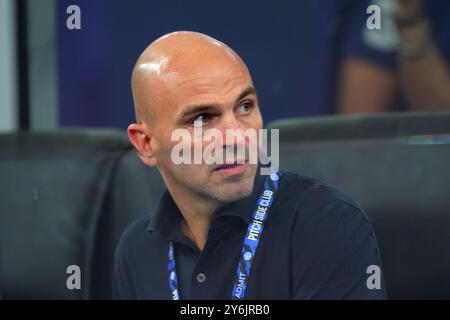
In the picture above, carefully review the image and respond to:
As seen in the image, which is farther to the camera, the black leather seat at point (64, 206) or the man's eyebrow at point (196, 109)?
the black leather seat at point (64, 206)

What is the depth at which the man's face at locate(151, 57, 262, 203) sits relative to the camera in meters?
0.83

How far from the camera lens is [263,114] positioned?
102 centimetres

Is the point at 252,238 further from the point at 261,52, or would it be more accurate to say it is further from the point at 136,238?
the point at 261,52

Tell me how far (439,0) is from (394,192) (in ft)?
1.82

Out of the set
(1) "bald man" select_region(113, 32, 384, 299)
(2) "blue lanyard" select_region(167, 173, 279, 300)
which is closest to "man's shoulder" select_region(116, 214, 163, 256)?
(1) "bald man" select_region(113, 32, 384, 299)

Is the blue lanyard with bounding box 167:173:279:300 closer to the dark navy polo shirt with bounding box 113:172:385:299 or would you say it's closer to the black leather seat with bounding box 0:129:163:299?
the dark navy polo shirt with bounding box 113:172:385:299

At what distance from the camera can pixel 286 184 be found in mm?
911

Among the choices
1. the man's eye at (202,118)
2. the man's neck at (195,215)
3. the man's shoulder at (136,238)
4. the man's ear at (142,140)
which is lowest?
the man's shoulder at (136,238)

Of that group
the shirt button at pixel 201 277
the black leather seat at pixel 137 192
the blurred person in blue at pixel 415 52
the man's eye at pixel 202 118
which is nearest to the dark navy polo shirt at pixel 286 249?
the shirt button at pixel 201 277

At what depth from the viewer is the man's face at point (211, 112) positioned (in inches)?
32.7

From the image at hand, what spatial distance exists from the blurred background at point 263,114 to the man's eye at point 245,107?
86 millimetres

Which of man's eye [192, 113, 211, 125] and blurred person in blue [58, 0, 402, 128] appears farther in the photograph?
blurred person in blue [58, 0, 402, 128]

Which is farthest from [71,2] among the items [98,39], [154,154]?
[154,154]

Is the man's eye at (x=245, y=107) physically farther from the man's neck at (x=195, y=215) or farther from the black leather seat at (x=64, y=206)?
the black leather seat at (x=64, y=206)
